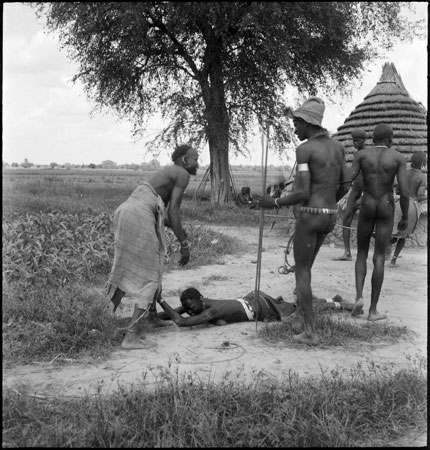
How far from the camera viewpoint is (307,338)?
4242mm

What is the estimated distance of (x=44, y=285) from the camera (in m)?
5.61

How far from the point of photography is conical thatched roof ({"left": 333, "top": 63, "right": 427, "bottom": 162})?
472 inches

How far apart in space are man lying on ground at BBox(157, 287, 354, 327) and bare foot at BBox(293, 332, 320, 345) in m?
0.44

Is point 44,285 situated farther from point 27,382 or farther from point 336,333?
point 336,333

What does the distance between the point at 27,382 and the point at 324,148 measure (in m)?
2.89

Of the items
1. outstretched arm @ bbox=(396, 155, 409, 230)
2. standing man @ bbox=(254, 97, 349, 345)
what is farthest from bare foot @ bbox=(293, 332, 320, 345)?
outstretched arm @ bbox=(396, 155, 409, 230)

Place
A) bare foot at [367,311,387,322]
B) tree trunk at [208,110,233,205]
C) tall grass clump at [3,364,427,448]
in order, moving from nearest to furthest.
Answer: tall grass clump at [3,364,427,448], bare foot at [367,311,387,322], tree trunk at [208,110,233,205]

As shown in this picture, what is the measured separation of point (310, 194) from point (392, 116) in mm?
9073

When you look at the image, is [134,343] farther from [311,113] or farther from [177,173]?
[311,113]

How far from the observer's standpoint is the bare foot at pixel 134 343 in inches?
161

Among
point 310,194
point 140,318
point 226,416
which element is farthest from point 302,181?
point 226,416

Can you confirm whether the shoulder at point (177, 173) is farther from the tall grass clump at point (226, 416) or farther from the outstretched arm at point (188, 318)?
the tall grass clump at point (226, 416)

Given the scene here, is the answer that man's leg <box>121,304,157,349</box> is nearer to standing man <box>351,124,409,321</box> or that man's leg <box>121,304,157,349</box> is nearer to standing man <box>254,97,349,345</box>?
standing man <box>254,97,349,345</box>

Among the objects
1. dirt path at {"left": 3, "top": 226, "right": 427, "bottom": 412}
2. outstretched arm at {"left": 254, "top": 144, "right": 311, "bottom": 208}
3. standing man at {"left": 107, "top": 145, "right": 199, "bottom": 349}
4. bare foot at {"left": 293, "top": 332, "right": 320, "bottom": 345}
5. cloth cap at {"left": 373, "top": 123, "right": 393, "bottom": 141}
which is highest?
cloth cap at {"left": 373, "top": 123, "right": 393, "bottom": 141}
